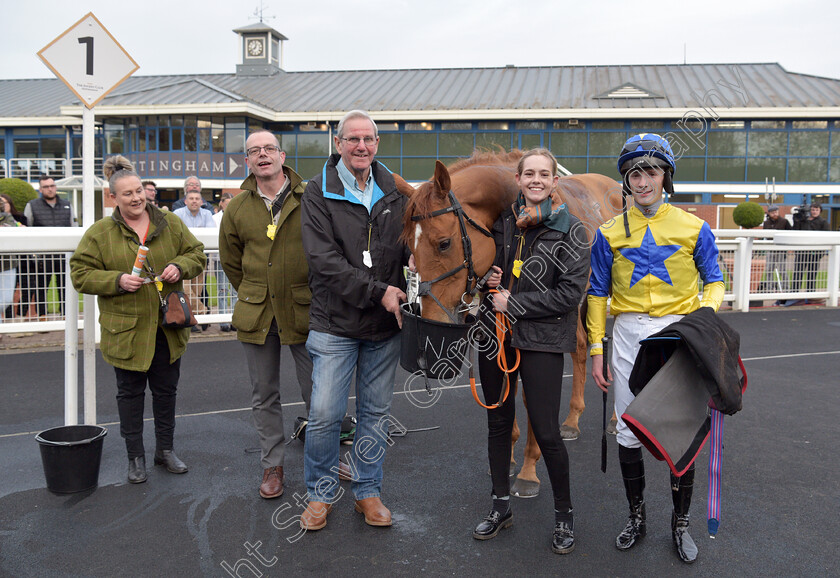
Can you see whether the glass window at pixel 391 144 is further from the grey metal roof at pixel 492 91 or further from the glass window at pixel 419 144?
the grey metal roof at pixel 492 91

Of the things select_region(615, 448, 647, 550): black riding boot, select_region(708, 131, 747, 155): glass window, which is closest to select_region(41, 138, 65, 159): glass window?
select_region(708, 131, 747, 155): glass window

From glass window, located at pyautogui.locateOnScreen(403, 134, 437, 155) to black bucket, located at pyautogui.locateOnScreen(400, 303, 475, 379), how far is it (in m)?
25.1

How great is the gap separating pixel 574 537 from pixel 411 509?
898mm

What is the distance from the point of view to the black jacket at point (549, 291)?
300 centimetres

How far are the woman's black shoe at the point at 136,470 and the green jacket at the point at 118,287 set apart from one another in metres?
0.60

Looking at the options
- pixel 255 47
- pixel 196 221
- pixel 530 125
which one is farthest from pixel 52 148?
pixel 196 221

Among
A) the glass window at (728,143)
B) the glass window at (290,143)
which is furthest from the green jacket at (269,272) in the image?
the glass window at (728,143)

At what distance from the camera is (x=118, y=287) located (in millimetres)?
3785

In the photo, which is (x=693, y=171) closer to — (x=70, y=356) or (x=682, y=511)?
(x=682, y=511)

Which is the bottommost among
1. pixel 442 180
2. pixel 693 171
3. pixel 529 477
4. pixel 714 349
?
pixel 529 477

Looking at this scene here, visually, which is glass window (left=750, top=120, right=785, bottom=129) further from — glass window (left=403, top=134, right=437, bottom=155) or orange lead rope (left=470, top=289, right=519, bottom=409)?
orange lead rope (left=470, top=289, right=519, bottom=409)

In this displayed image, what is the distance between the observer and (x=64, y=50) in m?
4.11

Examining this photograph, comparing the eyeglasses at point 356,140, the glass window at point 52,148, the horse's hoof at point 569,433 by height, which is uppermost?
the glass window at point 52,148

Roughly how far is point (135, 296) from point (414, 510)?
6.89 ft
